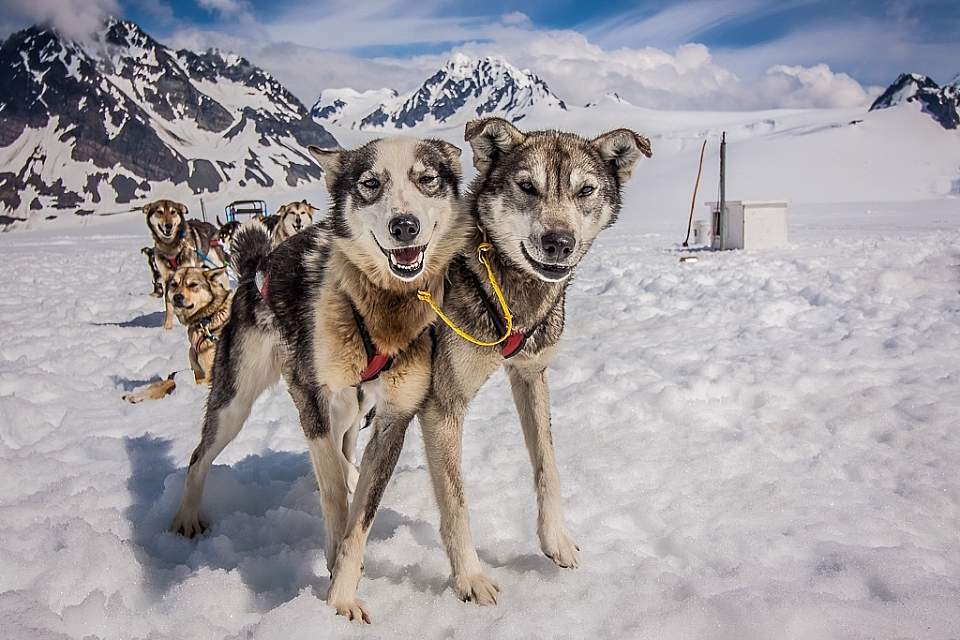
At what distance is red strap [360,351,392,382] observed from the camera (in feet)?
7.68

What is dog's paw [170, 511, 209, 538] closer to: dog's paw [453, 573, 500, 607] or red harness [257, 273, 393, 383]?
red harness [257, 273, 393, 383]

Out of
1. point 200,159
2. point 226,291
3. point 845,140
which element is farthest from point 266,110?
point 226,291

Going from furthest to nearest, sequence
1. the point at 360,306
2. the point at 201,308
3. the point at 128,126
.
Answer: the point at 128,126 → the point at 201,308 → the point at 360,306

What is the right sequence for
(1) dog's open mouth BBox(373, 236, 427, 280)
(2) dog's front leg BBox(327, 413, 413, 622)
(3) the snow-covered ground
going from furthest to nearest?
1. (1) dog's open mouth BBox(373, 236, 427, 280)
2. (2) dog's front leg BBox(327, 413, 413, 622)
3. (3) the snow-covered ground

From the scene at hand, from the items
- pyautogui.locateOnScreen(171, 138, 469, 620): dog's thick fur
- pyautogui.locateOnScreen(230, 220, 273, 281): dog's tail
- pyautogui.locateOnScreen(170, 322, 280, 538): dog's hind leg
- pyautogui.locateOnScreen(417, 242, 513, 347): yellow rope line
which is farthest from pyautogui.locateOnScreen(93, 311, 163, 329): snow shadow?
pyautogui.locateOnScreen(417, 242, 513, 347): yellow rope line

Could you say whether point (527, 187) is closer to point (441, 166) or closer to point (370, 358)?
point (441, 166)

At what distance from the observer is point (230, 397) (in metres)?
2.93

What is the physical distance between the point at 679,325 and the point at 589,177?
13.9 feet

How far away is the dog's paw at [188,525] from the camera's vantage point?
2.82 metres

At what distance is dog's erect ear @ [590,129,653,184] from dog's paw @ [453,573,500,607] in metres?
1.90

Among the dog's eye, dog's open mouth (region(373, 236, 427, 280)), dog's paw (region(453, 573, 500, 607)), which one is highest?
the dog's eye

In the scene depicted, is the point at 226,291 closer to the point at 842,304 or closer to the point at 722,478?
the point at 722,478

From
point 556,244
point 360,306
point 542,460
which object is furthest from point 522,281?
point 542,460

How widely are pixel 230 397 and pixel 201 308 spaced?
138 inches
